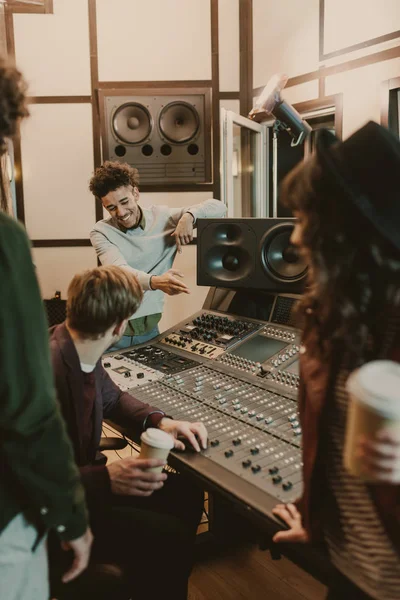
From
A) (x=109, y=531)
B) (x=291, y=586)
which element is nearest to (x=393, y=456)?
(x=109, y=531)

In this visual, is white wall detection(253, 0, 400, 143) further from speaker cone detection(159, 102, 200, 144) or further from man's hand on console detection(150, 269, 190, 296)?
man's hand on console detection(150, 269, 190, 296)

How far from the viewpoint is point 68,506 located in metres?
0.95

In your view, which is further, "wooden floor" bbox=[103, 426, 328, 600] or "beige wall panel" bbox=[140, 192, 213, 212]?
"beige wall panel" bbox=[140, 192, 213, 212]

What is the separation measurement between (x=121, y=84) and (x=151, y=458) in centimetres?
388

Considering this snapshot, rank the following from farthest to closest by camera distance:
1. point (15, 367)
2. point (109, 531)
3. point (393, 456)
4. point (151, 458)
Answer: point (109, 531) < point (151, 458) < point (15, 367) < point (393, 456)

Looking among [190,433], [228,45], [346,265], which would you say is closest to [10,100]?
[346,265]

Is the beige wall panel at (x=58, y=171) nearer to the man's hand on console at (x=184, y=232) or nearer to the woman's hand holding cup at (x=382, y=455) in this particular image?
the man's hand on console at (x=184, y=232)

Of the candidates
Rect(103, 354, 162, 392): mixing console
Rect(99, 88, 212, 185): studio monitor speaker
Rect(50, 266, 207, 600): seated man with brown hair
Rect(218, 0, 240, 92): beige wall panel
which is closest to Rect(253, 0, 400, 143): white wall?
Rect(218, 0, 240, 92): beige wall panel

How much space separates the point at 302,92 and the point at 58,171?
213 cm

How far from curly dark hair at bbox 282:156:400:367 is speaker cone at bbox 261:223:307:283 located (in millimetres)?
1296

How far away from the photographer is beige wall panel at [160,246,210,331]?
462 centimetres

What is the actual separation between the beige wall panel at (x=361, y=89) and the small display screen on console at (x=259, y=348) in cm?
223

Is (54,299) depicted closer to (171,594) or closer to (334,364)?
(171,594)

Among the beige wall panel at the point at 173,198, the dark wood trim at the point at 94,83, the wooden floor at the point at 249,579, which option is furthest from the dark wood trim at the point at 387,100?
the wooden floor at the point at 249,579
